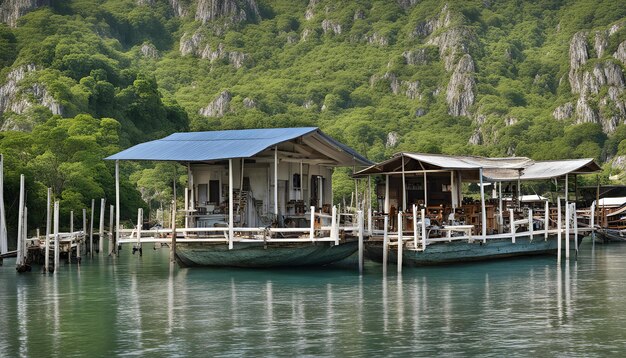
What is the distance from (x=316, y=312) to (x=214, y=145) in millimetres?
13883

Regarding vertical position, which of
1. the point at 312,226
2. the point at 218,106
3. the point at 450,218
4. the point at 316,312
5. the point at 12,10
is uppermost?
→ the point at 12,10

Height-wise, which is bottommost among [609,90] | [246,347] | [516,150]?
[246,347]

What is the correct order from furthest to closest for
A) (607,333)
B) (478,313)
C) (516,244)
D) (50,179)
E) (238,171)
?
(50,179) < (516,244) < (238,171) < (478,313) < (607,333)

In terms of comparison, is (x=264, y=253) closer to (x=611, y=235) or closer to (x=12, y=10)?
(x=611, y=235)

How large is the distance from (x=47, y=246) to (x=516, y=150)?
406ft

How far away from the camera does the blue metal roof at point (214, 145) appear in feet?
121

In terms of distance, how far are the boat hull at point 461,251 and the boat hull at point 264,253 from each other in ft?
7.56

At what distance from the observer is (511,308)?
27.9 m

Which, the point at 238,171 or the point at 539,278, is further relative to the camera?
the point at 238,171

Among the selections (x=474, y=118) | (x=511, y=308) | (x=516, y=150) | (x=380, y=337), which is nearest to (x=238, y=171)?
(x=511, y=308)

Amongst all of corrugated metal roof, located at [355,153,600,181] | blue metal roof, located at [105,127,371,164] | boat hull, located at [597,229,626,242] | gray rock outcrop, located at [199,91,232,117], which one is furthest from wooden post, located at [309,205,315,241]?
gray rock outcrop, located at [199,91,232,117]

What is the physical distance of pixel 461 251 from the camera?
4044cm

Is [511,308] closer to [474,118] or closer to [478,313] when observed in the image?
[478,313]

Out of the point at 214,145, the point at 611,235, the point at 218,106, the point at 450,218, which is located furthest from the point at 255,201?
the point at 218,106
